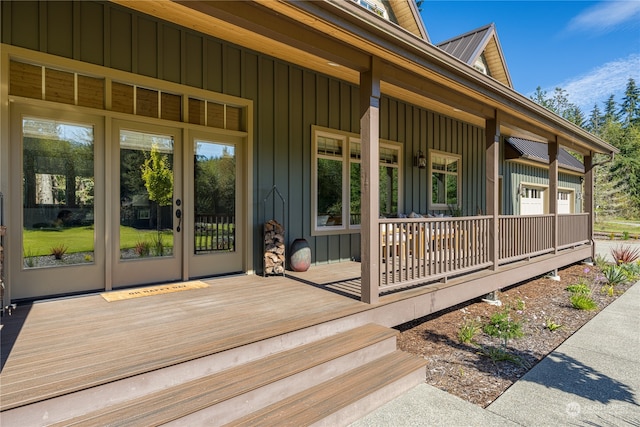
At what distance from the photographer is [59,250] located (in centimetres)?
351

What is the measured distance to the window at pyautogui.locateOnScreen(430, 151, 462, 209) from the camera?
790 centimetres

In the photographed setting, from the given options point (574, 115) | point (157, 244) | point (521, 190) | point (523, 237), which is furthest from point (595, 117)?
point (157, 244)

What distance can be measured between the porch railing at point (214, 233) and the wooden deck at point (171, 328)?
43 cm

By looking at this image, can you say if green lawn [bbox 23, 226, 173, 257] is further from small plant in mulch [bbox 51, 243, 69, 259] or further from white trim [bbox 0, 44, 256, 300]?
white trim [bbox 0, 44, 256, 300]

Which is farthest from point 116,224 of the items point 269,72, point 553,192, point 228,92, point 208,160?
point 553,192

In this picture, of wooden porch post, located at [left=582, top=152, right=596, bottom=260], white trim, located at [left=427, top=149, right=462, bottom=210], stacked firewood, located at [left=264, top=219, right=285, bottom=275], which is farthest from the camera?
wooden porch post, located at [left=582, top=152, right=596, bottom=260]

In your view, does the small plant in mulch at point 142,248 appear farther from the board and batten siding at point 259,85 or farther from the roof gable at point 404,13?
the roof gable at point 404,13

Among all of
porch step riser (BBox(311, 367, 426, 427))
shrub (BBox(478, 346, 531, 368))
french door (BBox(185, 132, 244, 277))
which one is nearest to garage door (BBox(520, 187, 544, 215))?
shrub (BBox(478, 346, 531, 368))

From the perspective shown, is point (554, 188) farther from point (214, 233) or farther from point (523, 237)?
point (214, 233)

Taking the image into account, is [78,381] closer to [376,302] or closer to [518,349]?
[376,302]

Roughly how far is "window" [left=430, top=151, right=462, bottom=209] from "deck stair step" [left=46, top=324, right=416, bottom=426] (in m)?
5.53

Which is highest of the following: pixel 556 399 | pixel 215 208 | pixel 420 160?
pixel 420 160

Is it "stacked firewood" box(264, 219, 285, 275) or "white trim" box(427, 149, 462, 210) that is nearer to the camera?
"stacked firewood" box(264, 219, 285, 275)

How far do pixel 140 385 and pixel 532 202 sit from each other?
12993mm
